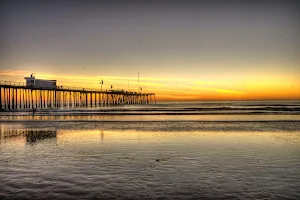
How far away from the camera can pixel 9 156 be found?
9.61 m

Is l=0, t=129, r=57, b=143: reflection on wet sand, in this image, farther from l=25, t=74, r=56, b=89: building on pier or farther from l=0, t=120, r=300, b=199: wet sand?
l=25, t=74, r=56, b=89: building on pier

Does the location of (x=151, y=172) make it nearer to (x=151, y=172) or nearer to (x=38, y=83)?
(x=151, y=172)

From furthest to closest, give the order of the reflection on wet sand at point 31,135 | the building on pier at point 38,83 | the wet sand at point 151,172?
the building on pier at point 38,83, the reflection on wet sand at point 31,135, the wet sand at point 151,172

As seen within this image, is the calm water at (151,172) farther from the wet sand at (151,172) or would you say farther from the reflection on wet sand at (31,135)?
the reflection on wet sand at (31,135)

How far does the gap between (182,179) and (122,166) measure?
201 cm

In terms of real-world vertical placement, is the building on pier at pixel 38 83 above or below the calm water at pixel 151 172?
above

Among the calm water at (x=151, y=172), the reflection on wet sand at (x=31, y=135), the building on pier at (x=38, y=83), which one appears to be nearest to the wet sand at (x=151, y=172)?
the calm water at (x=151, y=172)

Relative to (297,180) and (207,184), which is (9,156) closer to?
(207,184)

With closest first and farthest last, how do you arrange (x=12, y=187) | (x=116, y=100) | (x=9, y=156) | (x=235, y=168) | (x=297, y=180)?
(x=12, y=187) < (x=297, y=180) < (x=235, y=168) < (x=9, y=156) < (x=116, y=100)

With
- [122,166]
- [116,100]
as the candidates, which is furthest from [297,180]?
[116,100]

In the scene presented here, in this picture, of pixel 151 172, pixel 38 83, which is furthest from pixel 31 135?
pixel 38 83

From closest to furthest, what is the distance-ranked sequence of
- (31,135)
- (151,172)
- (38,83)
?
(151,172), (31,135), (38,83)

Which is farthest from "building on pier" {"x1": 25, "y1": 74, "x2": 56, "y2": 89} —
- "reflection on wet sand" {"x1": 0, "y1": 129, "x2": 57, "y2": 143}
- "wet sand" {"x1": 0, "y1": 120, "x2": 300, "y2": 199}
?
"wet sand" {"x1": 0, "y1": 120, "x2": 300, "y2": 199}

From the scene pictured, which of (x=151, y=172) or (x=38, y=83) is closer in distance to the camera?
(x=151, y=172)
